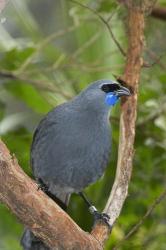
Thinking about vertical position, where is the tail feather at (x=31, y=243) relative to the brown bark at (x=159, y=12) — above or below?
below

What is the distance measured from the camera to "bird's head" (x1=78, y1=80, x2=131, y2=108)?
153 inches

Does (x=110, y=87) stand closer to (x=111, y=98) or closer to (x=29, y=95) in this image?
(x=111, y=98)

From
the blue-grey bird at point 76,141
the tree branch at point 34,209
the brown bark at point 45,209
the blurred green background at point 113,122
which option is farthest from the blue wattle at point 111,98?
the tree branch at point 34,209

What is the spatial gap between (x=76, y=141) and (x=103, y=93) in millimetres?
372

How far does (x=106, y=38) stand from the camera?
5680mm

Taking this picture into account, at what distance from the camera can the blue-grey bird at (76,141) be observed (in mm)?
Result: 3800

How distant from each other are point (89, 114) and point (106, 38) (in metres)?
1.87

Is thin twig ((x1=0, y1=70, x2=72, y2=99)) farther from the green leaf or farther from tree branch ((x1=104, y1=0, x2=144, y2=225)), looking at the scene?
tree branch ((x1=104, y1=0, x2=144, y2=225))

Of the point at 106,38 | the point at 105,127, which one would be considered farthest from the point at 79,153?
the point at 106,38

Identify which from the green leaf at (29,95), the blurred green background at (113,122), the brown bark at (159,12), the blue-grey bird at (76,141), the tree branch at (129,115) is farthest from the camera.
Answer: the green leaf at (29,95)

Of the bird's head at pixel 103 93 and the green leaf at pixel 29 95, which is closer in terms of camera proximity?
the bird's head at pixel 103 93

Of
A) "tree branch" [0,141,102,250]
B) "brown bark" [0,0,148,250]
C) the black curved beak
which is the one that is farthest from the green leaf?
"tree branch" [0,141,102,250]

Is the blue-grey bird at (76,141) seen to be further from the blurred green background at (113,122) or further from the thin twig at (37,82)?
the thin twig at (37,82)

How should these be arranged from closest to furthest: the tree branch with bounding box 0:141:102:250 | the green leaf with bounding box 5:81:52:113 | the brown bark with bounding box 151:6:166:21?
the tree branch with bounding box 0:141:102:250 < the brown bark with bounding box 151:6:166:21 < the green leaf with bounding box 5:81:52:113
